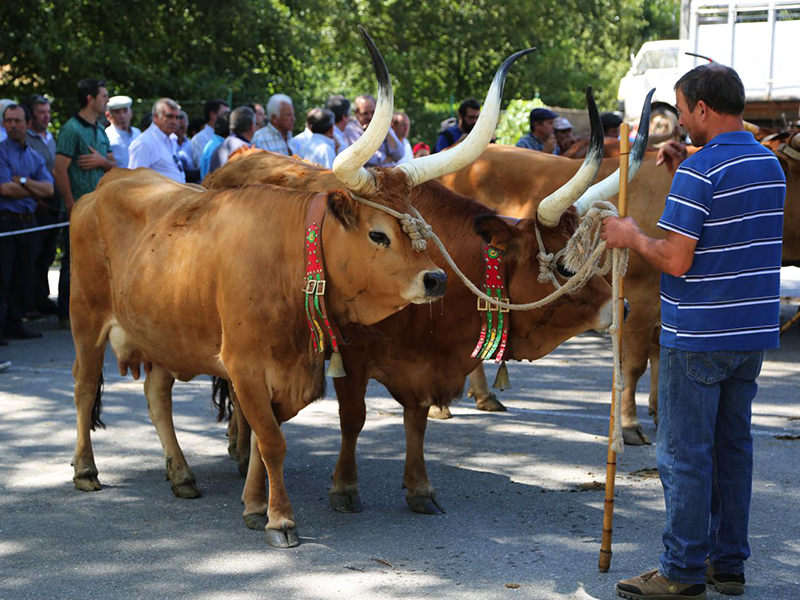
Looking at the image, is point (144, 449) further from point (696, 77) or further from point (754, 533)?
point (696, 77)

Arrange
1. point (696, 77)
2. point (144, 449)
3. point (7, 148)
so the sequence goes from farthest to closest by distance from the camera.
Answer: point (7, 148)
point (144, 449)
point (696, 77)

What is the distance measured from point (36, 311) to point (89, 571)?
800 centimetres

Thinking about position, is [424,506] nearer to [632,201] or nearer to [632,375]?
[632,375]

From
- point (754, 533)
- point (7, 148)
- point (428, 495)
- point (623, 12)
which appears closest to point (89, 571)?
point (428, 495)

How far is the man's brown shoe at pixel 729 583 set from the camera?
436 centimetres

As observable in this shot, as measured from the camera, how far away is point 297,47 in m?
21.5

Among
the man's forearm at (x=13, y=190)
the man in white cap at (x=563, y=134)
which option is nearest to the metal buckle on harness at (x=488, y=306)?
the man's forearm at (x=13, y=190)

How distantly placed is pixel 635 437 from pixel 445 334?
1.98 meters

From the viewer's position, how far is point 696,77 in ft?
13.5

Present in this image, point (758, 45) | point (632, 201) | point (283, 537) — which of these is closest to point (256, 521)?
point (283, 537)

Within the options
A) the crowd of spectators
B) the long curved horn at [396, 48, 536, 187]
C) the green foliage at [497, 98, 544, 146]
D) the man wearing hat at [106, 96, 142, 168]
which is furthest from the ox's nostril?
the green foliage at [497, 98, 544, 146]

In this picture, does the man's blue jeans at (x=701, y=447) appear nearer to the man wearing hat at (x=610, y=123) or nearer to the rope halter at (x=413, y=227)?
the rope halter at (x=413, y=227)

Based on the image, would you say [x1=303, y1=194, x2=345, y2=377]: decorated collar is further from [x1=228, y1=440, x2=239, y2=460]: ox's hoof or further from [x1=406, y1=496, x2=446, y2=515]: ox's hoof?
[x1=228, y1=440, x2=239, y2=460]: ox's hoof

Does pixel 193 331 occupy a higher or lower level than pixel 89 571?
higher
